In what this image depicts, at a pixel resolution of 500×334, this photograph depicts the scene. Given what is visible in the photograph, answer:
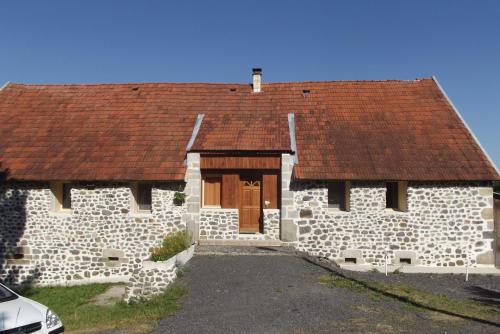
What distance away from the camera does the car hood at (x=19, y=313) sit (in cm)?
520

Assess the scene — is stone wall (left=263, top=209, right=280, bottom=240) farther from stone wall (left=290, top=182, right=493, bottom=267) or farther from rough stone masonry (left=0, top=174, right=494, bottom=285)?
stone wall (left=290, top=182, right=493, bottom=267)

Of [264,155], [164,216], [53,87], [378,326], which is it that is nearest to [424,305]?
[378,326]

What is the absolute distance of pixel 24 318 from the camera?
5363 mm

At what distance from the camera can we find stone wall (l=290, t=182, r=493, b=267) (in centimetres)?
1130

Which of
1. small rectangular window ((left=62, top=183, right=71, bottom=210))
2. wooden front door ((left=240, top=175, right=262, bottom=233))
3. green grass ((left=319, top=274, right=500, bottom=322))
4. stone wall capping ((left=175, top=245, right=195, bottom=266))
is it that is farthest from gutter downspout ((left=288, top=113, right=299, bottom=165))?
small rectangular window ((left=62, top=183, right=71, bottom=210))

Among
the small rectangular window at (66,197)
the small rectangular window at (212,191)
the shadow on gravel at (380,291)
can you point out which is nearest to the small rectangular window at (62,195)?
the small rectangular window at (66,197)

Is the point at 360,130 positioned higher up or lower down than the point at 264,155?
higher up

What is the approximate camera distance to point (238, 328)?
20.4ft

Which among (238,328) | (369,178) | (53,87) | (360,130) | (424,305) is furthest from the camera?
(53,87)

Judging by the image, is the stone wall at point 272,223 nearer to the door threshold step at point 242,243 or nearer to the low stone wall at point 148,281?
the door threshold step at point 242,243

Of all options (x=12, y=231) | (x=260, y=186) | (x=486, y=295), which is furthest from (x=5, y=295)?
(x=486, y=295)

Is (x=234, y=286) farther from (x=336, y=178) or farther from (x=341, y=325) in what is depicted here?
(x=336, y=178)

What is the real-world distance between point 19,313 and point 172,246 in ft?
15.9

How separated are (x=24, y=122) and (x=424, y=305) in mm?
13567
